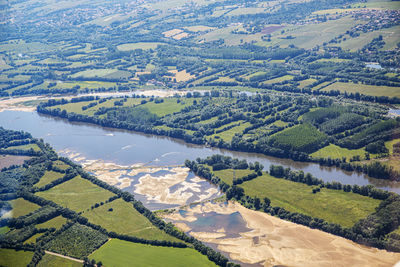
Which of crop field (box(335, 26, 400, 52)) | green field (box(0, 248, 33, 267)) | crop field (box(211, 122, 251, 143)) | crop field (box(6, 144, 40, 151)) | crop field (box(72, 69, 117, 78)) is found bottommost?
green field (box(0, 248, 33, 267))

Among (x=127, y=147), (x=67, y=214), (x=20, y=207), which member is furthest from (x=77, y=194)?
(x=127, y=147)

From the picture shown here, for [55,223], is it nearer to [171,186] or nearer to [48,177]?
[48,177]

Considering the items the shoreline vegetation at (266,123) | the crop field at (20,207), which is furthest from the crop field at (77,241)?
the shoreline vegetation at (266,123)

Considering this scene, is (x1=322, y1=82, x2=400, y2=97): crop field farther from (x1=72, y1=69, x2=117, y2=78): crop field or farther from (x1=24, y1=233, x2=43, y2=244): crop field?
(x1=24, y1=233, x2=43, y2=244): crop field

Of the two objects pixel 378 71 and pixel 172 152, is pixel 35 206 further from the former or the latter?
pixel 378 71

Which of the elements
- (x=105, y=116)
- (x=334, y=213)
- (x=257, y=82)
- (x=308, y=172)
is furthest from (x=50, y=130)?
(x=334, y=213)

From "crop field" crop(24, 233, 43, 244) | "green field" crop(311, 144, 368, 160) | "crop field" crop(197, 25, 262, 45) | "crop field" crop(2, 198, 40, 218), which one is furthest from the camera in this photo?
"crop field" crop(197, 25, 262, 45)

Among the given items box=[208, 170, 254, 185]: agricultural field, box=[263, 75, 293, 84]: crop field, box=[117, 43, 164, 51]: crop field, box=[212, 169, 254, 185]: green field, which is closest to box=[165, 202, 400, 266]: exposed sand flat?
box=[208, 170, 254, 185]: agricultural field
